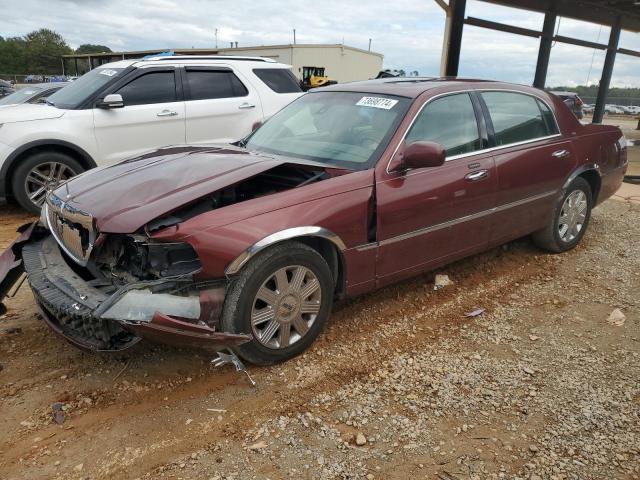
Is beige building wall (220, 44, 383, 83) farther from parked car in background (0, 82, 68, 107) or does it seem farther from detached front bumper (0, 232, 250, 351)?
detached front bumper (0, 232, 250, 351)

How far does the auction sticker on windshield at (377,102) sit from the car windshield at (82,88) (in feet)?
13.2

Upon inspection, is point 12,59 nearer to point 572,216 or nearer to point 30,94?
point 30,94

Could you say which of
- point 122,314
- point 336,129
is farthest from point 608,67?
point 122,314

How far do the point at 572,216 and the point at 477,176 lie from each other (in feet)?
6.01

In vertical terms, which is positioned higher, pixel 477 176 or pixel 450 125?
pixel 450 125

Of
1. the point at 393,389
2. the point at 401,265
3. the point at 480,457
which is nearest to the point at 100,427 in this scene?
the point at 393,389

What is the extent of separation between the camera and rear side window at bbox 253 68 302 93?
298 inches

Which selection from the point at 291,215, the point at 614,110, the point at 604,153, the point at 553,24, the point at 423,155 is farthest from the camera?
the point at 614,110

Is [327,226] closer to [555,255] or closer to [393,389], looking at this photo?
[393,389]

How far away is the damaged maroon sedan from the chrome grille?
1cm

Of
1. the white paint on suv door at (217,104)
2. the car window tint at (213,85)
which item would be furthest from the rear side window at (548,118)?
the car window tint at (213,85)

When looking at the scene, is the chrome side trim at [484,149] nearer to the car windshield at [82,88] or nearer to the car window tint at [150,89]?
the car window tint at [150,89]

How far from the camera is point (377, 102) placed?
3.84 m

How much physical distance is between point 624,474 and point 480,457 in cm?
66
